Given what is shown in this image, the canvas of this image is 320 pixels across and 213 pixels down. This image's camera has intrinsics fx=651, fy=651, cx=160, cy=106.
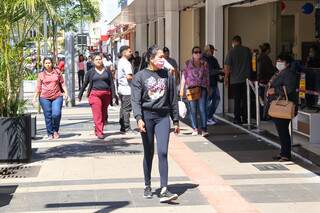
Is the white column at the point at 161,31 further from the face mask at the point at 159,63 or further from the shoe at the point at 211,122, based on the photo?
the face mask at the point at 159,63

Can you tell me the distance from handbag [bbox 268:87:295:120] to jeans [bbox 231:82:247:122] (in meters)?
4.40

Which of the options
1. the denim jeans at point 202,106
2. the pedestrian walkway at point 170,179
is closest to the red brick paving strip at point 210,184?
the pedestrian walkway at point 170,179

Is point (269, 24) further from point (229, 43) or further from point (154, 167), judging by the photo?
point (154, 167)

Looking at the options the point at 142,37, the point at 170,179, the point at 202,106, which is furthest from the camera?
the point at 142,37

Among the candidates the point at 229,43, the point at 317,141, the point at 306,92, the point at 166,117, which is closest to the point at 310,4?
the point at 229,43

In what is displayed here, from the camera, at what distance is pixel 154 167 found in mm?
9438

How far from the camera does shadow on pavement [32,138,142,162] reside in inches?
423

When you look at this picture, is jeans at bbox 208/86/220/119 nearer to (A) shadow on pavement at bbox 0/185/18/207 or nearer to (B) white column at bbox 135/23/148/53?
(A) shadow on pavement at bbox 0/185/18/207

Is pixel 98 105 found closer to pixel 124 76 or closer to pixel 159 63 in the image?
pixel 124 76

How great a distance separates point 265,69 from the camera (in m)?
14.5

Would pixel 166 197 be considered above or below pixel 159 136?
below

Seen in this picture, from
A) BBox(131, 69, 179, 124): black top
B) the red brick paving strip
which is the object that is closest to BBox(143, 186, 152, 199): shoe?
the red brick paving strip

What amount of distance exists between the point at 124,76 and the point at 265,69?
3439 millimetres

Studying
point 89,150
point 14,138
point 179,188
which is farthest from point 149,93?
point 89,150
